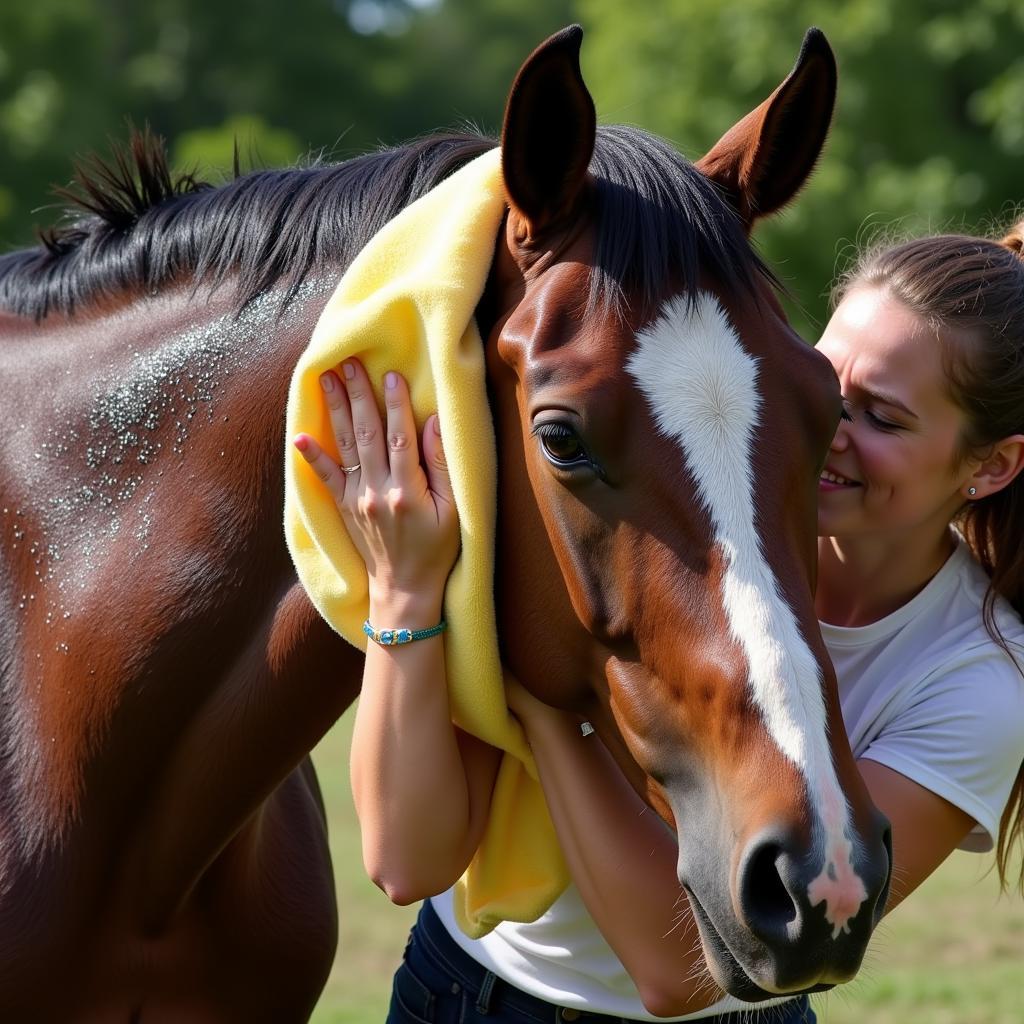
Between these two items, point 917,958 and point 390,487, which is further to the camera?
point 917,958

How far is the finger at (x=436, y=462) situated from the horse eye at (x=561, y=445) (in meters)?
0.24

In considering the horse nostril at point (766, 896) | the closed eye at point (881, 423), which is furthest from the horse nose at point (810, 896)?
the closed eye at point (881, 423)

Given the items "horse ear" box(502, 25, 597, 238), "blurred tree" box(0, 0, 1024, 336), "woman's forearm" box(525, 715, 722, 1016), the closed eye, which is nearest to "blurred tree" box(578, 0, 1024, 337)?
"blurred tree" box(0, 0, 1024, 336)

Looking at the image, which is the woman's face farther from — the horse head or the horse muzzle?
the horse muzzle

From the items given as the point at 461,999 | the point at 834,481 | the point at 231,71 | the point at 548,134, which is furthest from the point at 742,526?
the point at 231,71

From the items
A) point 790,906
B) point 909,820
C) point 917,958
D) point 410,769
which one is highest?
point 790,906

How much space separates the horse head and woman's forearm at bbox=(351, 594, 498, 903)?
15 cm

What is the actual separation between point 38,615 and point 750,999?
1.43 metres

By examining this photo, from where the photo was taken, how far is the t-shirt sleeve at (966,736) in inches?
93.7

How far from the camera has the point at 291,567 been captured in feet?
7.75

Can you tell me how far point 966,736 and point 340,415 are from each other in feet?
3.93

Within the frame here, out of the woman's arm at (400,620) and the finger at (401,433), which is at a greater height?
the finger at (401,433)

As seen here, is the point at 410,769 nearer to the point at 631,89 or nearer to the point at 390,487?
the point at 390,487

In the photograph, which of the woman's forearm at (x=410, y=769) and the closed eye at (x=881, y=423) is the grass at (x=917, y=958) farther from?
the woman's forearm at (x=410, y=769)
